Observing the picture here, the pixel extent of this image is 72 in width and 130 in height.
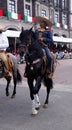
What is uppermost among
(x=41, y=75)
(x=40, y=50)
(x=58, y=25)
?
(x=40, y=50)

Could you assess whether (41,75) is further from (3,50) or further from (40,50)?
(3,50)

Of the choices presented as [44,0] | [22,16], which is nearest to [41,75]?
[22,16]

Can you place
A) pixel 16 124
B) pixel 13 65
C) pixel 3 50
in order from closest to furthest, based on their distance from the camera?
1. pixel 16 124
2. pixel 3 50
3. pixel 13 65

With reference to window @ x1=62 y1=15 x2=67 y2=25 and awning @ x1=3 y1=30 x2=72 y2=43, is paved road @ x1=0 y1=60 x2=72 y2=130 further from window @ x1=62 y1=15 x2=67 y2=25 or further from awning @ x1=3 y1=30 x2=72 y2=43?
window @ x1=62 y1=15 x2=67 y2=25

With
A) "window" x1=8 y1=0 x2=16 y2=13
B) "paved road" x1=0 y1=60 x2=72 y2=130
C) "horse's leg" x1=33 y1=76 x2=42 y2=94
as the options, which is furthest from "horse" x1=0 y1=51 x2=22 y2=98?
"window" x1=8 y1=0 x2=16 y2=13

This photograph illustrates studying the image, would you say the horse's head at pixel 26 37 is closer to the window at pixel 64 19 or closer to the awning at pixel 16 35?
the awning at pixel 16 35

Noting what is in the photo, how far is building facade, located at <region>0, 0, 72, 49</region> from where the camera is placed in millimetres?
42219

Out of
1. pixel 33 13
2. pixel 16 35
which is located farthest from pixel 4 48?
pixel 33 13

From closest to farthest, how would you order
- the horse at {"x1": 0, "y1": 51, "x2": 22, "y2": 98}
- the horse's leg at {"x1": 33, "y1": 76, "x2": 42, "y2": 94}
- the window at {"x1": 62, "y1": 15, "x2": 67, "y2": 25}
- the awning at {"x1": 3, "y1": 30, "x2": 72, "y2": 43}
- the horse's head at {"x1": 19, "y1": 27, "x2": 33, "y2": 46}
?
the horse's head at {"x1": 19, "y1": 27, "x2": 33, "y2": 46}
the horse's leg at {"x1": 33, "y1": 76, "x2": 42, "y2": 94}
the horse at {"x1": 0, "y1": 51, "x2": 22, "y2": 98}
the awning at {"x1": 3, "y1": 30, "x2": 72, "y2": 43}
the window at {"x1": 62, "y1": 15, "x2": 67, "y2": 25}

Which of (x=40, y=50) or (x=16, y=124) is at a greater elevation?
(x=40, y=50)

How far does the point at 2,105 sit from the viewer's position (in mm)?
8547

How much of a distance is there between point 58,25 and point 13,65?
156ft

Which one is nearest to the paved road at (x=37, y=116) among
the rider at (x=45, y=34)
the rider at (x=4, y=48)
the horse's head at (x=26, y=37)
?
the rider at (x=4, y=48)

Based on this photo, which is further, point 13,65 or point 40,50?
point 13,65
